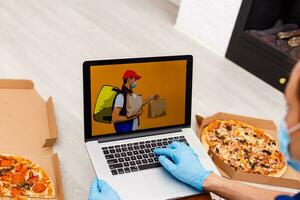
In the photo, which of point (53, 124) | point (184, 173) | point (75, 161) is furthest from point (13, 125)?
point (184, 173)

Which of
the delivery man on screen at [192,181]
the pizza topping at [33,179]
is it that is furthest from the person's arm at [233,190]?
the pizza topping at [33,179]

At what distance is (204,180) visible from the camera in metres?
1.29

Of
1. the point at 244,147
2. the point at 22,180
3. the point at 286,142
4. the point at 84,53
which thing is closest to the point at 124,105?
the point at 22,180

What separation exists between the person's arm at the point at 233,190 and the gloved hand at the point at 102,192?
0.90 feet

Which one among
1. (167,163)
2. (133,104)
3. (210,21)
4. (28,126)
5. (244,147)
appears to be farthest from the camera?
(210,21)

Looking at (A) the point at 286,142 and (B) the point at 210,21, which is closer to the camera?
(A) the point at 286,142

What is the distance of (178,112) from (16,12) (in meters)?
1.40

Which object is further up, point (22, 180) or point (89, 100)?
point (89, 100)

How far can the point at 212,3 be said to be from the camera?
2.53 metres

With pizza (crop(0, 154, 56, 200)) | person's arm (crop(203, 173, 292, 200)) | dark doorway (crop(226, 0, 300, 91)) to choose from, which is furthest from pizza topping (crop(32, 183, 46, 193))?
dark doorway (crop(226, 0, 300, 91))

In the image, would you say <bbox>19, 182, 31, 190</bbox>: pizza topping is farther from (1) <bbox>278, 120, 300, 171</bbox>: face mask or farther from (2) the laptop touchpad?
(1) <bbox>278, 120, 300, 171</bbox>: face mask

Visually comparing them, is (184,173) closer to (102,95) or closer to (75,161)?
(102,95)

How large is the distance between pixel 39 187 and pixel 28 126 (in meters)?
0.31

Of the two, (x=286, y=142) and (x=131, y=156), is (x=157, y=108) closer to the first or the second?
(x=131, y=156)
